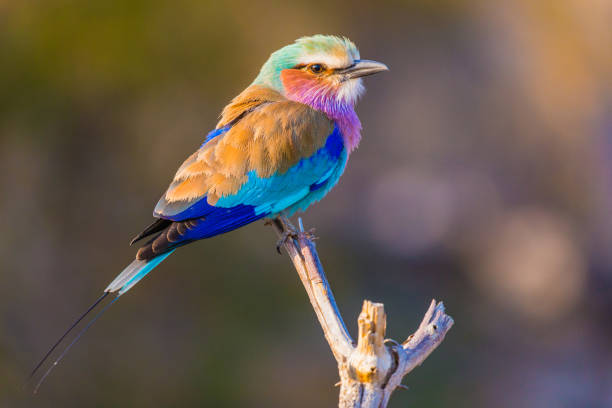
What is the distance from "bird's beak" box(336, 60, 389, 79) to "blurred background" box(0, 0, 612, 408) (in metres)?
3.01

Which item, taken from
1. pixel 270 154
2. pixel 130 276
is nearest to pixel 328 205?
pixel 270 154

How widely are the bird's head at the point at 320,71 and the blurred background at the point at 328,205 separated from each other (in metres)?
2.93

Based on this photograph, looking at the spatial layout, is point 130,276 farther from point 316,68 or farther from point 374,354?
point 316,68

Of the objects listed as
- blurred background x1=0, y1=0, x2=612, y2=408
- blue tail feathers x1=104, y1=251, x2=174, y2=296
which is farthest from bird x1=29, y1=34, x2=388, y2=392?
blurred background x1=0, y1=0, x2=612, y2=408

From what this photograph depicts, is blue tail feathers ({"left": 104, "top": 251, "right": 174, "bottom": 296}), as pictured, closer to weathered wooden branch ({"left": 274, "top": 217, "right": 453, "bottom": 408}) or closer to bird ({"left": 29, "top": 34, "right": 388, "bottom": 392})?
bird ({"left": 29, "top": 34, "right": 388, "bottom": 392})

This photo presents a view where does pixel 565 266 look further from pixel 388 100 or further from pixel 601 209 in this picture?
pixel 388 100

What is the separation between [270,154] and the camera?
3098mm

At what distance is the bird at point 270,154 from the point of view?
2957 millimetres

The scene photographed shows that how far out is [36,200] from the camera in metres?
5.89

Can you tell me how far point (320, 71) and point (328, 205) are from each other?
391cm

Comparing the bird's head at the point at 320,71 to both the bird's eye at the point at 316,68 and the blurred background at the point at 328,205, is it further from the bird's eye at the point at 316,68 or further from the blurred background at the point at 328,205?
the blurred background at the point at 328,205

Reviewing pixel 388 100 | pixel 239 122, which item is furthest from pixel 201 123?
pixel 239 122

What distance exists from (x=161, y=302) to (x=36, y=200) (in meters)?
1.26

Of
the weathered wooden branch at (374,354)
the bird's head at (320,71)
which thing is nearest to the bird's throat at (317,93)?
the bird's head at (320,71)
